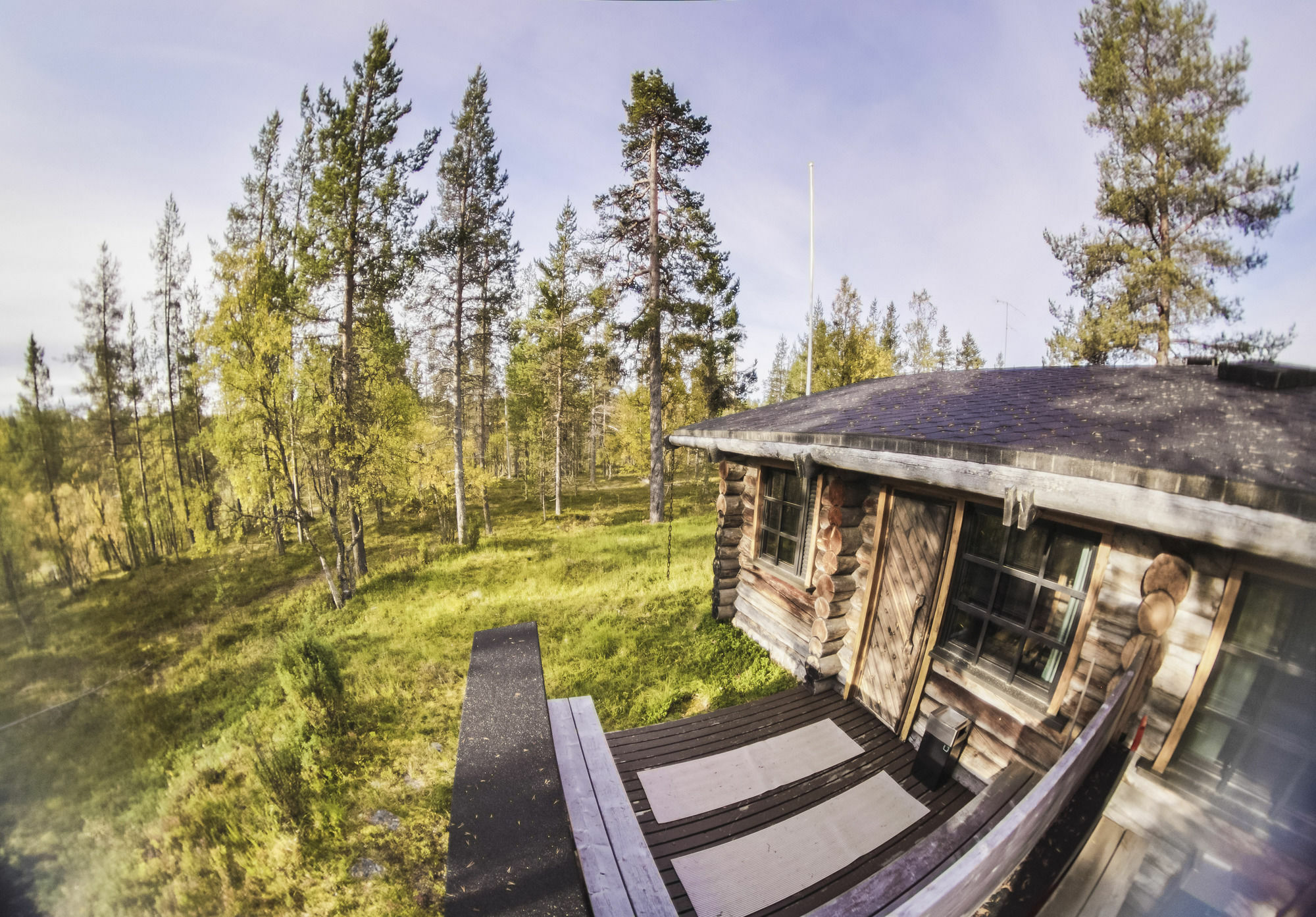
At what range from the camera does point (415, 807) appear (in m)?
4.16

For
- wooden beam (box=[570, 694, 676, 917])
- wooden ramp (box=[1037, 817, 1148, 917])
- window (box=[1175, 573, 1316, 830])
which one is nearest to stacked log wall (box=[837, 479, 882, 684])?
wooden ramp (box=[1037, 817, 1148, 917])

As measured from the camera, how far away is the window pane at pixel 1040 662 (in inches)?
136

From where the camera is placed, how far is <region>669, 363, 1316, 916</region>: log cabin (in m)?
2.28

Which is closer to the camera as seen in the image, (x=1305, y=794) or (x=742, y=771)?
(x=1305, y=794)

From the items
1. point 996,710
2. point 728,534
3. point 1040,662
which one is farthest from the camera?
point 728,534

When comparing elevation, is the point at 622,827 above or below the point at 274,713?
above

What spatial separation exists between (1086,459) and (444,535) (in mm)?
16499

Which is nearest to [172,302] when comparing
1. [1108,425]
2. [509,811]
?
[509,811]

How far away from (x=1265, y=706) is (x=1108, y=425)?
1784mm

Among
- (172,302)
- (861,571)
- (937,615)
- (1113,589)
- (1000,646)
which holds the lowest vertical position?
(1000,646)

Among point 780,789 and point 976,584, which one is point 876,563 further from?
point 780,789

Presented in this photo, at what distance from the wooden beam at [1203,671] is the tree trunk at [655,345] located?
12393 millimetres

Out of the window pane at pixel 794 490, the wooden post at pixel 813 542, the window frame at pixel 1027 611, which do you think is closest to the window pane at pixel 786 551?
the wooden post at pixel 813 542

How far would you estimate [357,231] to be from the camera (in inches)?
370
